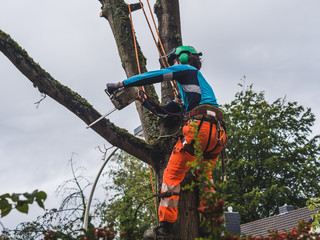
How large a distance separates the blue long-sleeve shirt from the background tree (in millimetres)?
466

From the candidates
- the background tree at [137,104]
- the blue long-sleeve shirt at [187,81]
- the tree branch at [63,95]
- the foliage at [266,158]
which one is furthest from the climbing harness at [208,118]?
the foliage at [266,158]

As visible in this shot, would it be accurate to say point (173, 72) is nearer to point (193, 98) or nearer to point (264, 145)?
point (193, 98)

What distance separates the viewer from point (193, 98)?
182 inches

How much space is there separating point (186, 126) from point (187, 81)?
58 centimetres

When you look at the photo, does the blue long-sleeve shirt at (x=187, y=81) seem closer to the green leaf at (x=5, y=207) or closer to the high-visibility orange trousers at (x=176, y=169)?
the high-visibility orange trousers at (x=176, y=169)

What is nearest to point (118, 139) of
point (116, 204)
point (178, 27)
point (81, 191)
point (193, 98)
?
point (193, 98)

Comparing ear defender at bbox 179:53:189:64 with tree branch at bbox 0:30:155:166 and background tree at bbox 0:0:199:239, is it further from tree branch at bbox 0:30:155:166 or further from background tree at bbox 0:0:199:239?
tree branch at bbox 0:30:155:166

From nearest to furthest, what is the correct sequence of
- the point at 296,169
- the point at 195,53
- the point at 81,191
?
the point at 195,53 → the point at 81,191 → the point at 296,169

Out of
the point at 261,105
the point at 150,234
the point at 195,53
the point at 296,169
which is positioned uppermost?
the point at 261,105

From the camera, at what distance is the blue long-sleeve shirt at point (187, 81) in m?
4.43

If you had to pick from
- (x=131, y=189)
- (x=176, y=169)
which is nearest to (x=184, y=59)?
(x=176, y=169)

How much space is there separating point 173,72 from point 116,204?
16.1 metres

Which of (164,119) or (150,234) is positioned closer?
(150,234)

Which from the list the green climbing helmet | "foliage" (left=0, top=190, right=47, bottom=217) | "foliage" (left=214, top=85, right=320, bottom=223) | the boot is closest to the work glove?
the green climbing helmet
